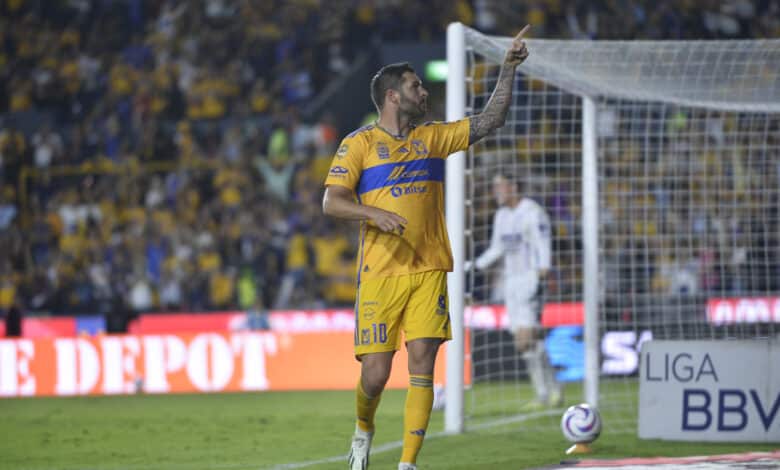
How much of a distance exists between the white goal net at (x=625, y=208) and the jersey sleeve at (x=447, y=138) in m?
2.88

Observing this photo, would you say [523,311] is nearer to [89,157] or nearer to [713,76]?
[713,76]

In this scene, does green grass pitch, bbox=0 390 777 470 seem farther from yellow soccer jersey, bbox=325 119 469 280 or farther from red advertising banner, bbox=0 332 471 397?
yellow soccer jersey, bbox=325 119 469 280

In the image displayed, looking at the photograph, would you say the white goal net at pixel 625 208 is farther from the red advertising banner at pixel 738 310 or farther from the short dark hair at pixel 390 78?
the short dark hair at pixel 390 78

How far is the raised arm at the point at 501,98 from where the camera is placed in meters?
6.60

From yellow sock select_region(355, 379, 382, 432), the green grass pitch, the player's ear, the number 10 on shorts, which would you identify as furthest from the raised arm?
the green grass pitch

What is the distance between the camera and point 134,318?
18750 millimetres

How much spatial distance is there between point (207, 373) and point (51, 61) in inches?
471

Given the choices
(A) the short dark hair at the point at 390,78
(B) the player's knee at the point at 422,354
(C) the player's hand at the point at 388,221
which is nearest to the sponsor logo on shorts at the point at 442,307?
(B) the player's knee at the point at 422,354

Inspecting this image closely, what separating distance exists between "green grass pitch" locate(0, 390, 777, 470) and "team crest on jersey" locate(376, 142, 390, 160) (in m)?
2.08

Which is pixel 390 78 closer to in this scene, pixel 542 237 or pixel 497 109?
pixel 497 109

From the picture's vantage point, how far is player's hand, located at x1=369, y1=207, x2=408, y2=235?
6.24m

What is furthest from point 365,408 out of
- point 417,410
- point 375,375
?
point 417,410

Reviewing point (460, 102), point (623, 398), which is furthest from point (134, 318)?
point (460, 102)

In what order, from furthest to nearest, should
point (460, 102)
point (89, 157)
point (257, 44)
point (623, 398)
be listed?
point (257, 44), point (89, 157), point (623, 398), point (460, 102)
